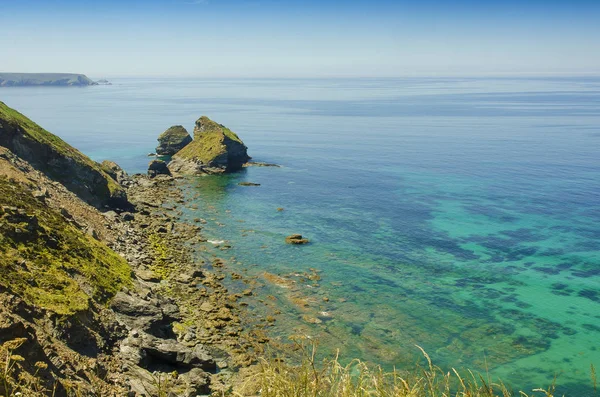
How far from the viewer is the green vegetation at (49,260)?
2952 cm

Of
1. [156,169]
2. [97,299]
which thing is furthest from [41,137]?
[97,299]

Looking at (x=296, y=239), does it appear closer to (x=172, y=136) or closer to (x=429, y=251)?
(x=429, y=251)

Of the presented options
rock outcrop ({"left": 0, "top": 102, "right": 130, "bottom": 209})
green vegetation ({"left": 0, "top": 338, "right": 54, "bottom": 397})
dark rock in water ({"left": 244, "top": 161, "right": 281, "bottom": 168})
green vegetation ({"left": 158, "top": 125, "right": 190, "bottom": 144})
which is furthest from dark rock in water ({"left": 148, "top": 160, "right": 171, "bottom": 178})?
green vegetation ({"left": 0, "top": 338, "right": 54, "bottom": 397})

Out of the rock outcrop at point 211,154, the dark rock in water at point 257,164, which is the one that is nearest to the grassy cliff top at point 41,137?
the rock outcrop at point 211,154

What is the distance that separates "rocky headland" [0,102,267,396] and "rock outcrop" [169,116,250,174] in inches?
1583

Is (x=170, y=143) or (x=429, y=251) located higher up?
(x=170, y=143)

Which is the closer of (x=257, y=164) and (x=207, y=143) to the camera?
(x=207, y=143)

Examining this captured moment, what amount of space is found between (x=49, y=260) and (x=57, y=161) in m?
34.5

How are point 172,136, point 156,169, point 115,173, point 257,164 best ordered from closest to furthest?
point 115,173, point 156,169, point 257,164, point 172,136

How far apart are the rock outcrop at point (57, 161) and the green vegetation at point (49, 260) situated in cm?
1887

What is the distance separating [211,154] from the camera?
104 meters

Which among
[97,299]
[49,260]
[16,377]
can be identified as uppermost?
[16,377]

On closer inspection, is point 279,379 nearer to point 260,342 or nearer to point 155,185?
point 260,342

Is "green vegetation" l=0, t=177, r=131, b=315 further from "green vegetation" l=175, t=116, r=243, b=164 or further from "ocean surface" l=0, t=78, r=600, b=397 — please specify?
"green vegetation" l=175, t=116, r=243, b=164
